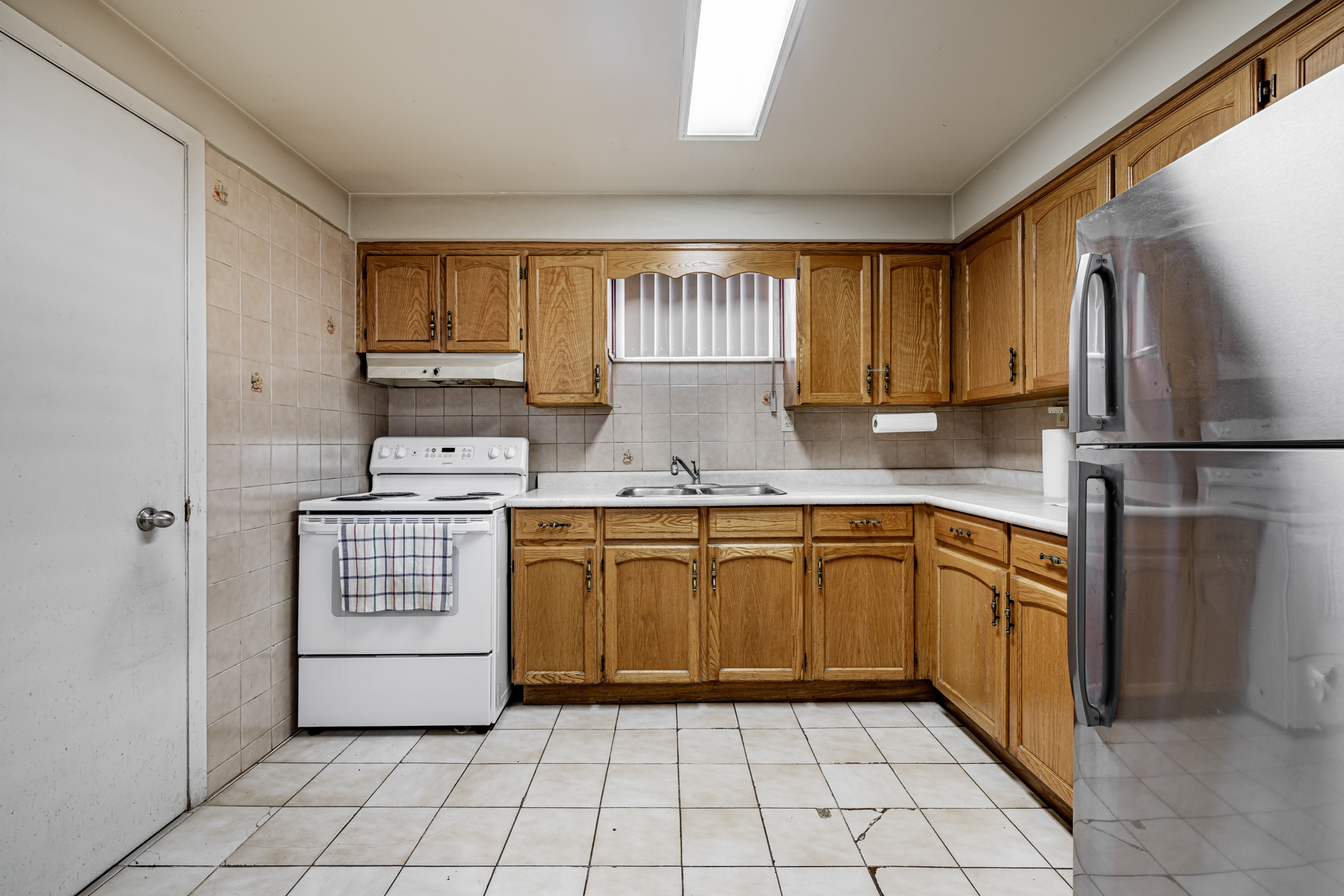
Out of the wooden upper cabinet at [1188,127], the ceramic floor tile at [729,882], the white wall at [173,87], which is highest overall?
the white wall at [173,87]

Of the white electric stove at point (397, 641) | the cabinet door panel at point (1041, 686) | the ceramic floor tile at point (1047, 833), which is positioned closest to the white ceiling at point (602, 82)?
the white electric stove at point (397, 641)

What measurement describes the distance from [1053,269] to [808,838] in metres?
2.13

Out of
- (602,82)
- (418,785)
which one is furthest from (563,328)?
(418,785)

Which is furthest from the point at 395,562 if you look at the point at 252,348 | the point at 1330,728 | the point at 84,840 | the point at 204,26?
the point at 1330,728

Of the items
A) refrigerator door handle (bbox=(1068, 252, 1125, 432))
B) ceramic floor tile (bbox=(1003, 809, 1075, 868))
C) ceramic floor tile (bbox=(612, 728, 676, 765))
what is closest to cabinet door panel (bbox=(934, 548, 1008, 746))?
ceramic floor tile (bbox=(1003, 809, 1075, 868))

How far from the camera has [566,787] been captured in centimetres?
207

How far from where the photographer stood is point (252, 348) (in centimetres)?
223

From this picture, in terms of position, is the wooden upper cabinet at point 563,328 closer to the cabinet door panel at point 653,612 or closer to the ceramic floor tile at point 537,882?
the cabinet door panel at point 653,612

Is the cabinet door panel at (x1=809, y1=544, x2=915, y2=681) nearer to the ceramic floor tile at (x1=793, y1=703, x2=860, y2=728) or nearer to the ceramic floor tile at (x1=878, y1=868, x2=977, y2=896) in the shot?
the ceramic floor tile at (x1=793, y1=703, x2=860, y2=728)

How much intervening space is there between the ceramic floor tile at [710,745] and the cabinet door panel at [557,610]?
0.51 m

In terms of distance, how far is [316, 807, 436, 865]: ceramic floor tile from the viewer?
172cm

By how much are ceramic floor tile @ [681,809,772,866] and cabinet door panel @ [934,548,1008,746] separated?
956 mm

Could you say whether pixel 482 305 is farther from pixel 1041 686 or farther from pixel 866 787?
pixel 1041 686

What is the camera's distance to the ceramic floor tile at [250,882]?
5.22 ft
